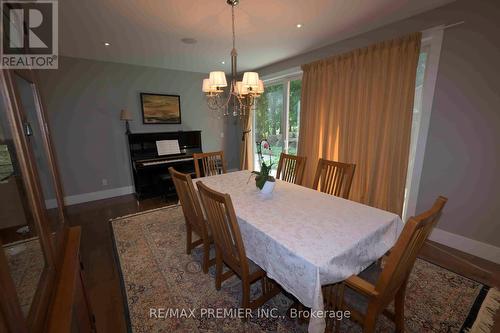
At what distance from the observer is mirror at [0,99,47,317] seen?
0.65 m

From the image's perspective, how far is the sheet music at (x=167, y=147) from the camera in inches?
162

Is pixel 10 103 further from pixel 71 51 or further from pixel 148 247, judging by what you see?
pixel 71 51

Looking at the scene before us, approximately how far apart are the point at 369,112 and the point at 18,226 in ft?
10.5

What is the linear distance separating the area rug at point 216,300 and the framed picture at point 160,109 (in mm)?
2745

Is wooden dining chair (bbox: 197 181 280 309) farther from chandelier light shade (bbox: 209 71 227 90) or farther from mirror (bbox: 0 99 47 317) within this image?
chandelier light shade (bbox: 209 71 227 90)

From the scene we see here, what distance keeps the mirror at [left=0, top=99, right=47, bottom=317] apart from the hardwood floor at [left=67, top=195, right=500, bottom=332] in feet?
3.48

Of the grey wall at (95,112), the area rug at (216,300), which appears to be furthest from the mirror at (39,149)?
the grey wall at (95,112)

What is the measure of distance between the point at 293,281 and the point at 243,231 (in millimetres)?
469

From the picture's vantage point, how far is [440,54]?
2170mm

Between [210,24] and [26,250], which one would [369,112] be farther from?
[26,250]

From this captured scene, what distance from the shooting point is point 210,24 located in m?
2.42

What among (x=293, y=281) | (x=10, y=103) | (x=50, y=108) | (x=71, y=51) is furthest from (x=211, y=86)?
(x=50, y=108)

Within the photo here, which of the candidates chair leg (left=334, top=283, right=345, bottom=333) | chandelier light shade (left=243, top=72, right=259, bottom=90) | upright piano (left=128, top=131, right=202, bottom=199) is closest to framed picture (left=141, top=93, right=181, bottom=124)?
upright piano (left=128, top=131, right=202, bottom=199)

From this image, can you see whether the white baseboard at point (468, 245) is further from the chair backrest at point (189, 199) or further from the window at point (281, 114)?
the chair backrest at point (189, 199)
